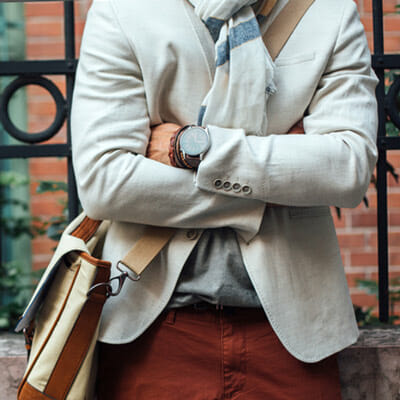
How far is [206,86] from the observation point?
136cm

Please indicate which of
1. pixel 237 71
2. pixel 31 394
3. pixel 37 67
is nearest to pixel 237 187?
pixel 237 71

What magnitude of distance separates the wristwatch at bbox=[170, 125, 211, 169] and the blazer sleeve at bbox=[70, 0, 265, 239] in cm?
3

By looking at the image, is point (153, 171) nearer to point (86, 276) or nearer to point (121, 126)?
point (121, 126)

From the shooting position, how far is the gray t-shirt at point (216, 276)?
1.32 meters

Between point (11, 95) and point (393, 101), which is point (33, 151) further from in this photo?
point (393, 101)

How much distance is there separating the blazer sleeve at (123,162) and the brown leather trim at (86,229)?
0.12m

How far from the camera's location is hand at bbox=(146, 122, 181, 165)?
132 cm

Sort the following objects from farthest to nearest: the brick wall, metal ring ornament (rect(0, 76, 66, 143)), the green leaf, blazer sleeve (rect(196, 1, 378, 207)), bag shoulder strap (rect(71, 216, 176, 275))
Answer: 1. the brick wall
2. the green leaf
3. metal ring ornament (rect(0, 76, 66, 143))
4. bag shoulder strap (rect(71, 216, 176, 275))
5. blazer sleeve (rect(196, 1, 378, 207))

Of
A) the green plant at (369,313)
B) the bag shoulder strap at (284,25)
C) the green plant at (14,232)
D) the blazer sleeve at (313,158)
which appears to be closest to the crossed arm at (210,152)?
the blazer sleeve at (313,158)

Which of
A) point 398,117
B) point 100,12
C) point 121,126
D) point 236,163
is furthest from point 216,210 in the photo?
point 398,117

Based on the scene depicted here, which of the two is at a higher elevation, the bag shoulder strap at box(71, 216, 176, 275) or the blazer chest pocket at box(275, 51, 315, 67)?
the blazer chest pocket at box(275, 51, 315, 67)

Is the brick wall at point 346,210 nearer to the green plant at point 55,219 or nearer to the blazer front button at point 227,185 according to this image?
the green plant at point 55,219

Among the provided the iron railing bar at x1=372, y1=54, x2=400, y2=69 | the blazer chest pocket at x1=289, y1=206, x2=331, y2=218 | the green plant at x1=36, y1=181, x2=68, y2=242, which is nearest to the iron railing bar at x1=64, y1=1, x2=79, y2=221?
the green plant at x1=36, y1=181, x2=68, y2=242

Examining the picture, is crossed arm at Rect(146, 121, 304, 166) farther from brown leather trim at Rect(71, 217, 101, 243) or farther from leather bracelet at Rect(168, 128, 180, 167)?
brown leather trim at Rect(71, 217, 101, 243)
